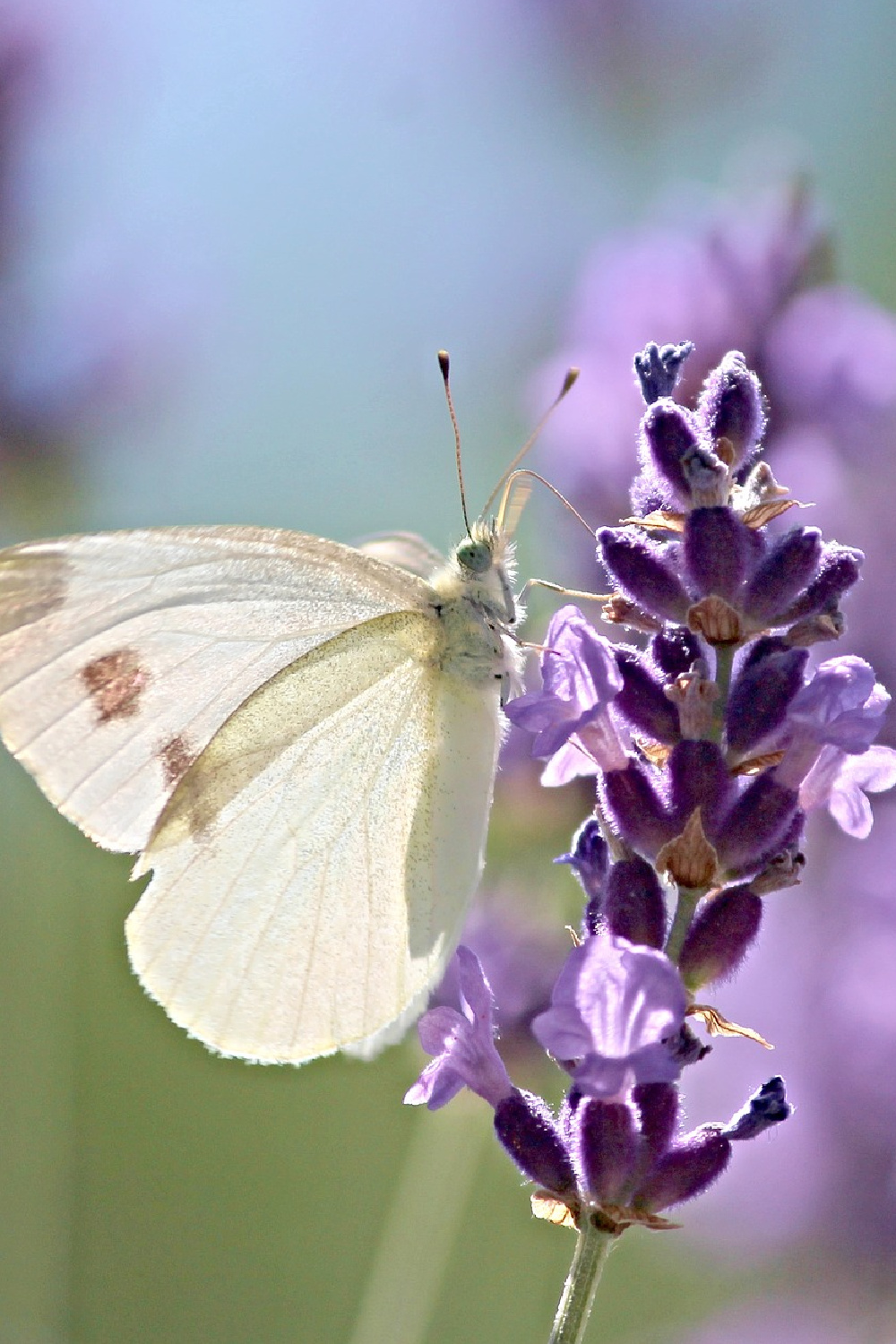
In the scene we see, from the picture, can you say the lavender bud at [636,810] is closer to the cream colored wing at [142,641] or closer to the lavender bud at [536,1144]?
the lavender bud at [536,1144]

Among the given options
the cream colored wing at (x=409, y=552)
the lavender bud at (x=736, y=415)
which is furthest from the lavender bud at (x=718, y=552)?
the cream colored wing at (x=409, y=552)

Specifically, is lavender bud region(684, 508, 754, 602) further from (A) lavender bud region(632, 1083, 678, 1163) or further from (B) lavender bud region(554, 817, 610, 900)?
(A) lavender bud region(632, 1083, 678, 1163)

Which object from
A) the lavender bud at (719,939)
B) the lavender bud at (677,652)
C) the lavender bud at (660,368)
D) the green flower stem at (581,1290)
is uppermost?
the lavender bud at (660,368)

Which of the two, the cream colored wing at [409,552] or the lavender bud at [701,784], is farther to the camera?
the cream colored wing at [409,552]

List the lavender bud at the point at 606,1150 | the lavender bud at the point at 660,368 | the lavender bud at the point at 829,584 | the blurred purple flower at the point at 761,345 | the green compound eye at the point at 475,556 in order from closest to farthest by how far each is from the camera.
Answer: the lavender bud at the point at 606,1150, the lavender bud at the point at 829,584, the lavender bud at the point at 660,368, the green compound eye at the point at 475,556, the blurred purple flower at the point at 761,345

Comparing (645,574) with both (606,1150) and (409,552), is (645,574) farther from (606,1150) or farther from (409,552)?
(409,552)

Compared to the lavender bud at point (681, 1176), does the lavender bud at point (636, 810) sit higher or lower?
higher

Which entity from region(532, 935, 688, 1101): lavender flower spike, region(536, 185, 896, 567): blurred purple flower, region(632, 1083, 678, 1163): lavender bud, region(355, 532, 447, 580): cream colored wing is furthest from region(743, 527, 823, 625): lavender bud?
region(536, 185, 896, 567): blurred purple flower
